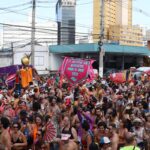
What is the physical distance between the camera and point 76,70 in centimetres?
1650

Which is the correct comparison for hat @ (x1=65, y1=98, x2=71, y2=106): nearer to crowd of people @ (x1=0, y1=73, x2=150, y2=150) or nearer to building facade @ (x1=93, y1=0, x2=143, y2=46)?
crowd of people @ (x1=0, y1=73, x2=150, y2=150)

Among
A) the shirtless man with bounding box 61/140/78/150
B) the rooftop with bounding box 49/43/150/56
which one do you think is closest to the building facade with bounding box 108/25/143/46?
the rooftop with bounding box 49/43/150/56

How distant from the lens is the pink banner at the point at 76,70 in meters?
16.3

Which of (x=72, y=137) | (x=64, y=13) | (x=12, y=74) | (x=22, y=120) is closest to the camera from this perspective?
(x=72, y=137)

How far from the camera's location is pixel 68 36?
60.2 m

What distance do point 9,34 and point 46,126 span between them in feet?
575

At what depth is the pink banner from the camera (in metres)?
16.3

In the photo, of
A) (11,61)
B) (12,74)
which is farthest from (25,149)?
(11,61)

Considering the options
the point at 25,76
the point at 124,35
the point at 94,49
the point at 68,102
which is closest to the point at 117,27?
the point at 124,35

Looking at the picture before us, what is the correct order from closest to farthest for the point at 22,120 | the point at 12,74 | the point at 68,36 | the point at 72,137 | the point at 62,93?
the point at 72,137
the point at 22,120
the point at 62,93
the point at 12,74
the point at 68,36

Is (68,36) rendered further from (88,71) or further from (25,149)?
(25,149)

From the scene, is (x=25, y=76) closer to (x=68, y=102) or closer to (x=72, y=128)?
(x=68, y=102)

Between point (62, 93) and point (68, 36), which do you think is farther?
point (68, 36)

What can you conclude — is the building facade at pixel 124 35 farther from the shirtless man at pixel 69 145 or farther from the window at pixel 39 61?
the shirtless man at pixel 69 145
